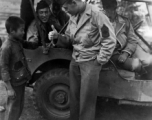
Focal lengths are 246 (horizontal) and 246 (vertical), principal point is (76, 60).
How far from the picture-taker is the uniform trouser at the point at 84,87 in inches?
121

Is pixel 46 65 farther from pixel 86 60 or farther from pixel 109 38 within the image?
pixel 109 38

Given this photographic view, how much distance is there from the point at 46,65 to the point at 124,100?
1.34 meters

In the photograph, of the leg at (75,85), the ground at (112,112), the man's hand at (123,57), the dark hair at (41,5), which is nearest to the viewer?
the leg at (75,85)

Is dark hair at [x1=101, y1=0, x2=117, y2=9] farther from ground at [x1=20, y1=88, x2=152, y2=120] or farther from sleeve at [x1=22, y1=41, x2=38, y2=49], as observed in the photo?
ground at [x1=20, y1=88, x2=152, y2=120]

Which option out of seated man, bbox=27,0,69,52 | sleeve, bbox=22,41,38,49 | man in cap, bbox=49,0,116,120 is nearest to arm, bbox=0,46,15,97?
man in cap, bbox=49,0,116,120

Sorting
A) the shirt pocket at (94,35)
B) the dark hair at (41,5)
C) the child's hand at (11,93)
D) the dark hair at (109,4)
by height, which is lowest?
the child's hand at (11,93)

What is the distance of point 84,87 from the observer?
3117 mm

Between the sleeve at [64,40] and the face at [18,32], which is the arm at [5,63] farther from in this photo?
the sleeve at [64,40]

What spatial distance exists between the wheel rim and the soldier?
2.37ft

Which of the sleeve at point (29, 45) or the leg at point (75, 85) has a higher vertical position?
the sleeve at point (29, 45)

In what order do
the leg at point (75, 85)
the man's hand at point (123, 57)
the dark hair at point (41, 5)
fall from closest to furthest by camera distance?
the leg at point (75, 85) < the man's hand at point (123, 57) < the dark hair at point (41, 5)

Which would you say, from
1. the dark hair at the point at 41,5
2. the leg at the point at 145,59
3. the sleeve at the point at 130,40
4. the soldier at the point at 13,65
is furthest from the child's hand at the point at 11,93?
the leg at the point at 145,59

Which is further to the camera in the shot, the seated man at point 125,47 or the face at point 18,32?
the seated man at point 125,47

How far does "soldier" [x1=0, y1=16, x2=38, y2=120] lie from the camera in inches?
115
